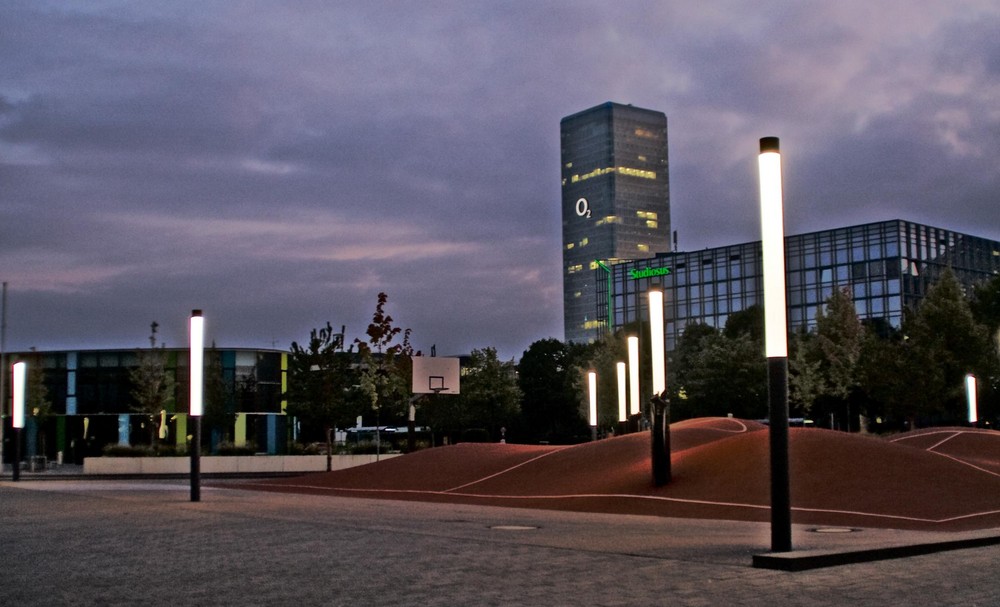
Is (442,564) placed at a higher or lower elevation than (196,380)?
lower

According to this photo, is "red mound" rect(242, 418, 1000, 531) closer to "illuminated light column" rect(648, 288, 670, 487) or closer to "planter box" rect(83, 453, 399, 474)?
"illuminated light column" rect(648, 288, 670, 487)

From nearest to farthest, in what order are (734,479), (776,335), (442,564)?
(442,564) < (776,335) < (734,479)

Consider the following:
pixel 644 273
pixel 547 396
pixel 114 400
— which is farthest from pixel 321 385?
pixel 644 273

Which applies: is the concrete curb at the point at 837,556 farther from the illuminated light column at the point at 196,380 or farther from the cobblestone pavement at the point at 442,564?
→ the illuminated light column at the point at 196,380

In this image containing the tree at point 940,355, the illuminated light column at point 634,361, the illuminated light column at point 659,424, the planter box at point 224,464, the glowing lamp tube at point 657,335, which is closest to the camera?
the illuminated light column at point 659,424

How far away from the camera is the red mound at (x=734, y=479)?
17.3 meters

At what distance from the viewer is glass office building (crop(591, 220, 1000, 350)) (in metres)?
112

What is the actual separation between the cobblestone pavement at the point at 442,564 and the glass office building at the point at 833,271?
89.6m

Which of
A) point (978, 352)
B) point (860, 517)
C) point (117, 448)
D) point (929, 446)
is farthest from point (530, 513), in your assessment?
point (978, 352)

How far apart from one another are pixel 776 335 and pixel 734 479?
909cm

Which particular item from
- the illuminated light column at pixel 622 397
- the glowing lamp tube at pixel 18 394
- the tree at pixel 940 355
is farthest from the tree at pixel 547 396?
the glowing lamp tube at pixel 18 394

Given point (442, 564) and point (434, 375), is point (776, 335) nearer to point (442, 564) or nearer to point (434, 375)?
point (442, 564)

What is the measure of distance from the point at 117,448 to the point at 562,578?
4445 cm

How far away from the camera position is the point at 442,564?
1077cm
